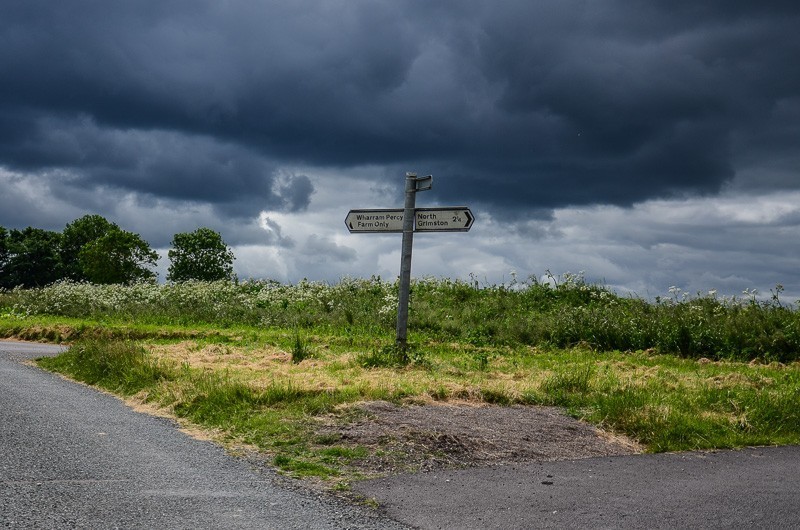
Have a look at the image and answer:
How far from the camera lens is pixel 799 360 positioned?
18.5 meters

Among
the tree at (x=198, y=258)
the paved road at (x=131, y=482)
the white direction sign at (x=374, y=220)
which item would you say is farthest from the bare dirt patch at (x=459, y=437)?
the tree at (x=198, y=258)

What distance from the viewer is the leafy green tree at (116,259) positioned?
192ft

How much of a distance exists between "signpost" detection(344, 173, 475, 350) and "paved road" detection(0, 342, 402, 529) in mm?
5798

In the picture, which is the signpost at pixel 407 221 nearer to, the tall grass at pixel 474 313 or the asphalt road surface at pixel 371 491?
the tall grass at pixel 474 313

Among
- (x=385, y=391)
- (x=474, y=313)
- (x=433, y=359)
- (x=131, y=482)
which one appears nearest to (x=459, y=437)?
(x=385, y=391)

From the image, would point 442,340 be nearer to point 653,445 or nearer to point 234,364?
point 234,364

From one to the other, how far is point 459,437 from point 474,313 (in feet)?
53.5

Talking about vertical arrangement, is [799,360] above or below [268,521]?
above

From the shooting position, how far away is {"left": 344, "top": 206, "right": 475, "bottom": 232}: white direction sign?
542 inches

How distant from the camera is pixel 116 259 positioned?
59.3m

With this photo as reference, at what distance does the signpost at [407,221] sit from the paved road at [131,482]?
19.0ft

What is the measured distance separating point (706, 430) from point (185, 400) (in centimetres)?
708

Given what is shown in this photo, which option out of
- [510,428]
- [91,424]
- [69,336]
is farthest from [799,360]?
[69,336]

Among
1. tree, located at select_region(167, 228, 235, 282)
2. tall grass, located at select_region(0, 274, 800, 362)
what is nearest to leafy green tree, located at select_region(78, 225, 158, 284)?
tree, located at select_region(167, 228, 235, 282)
